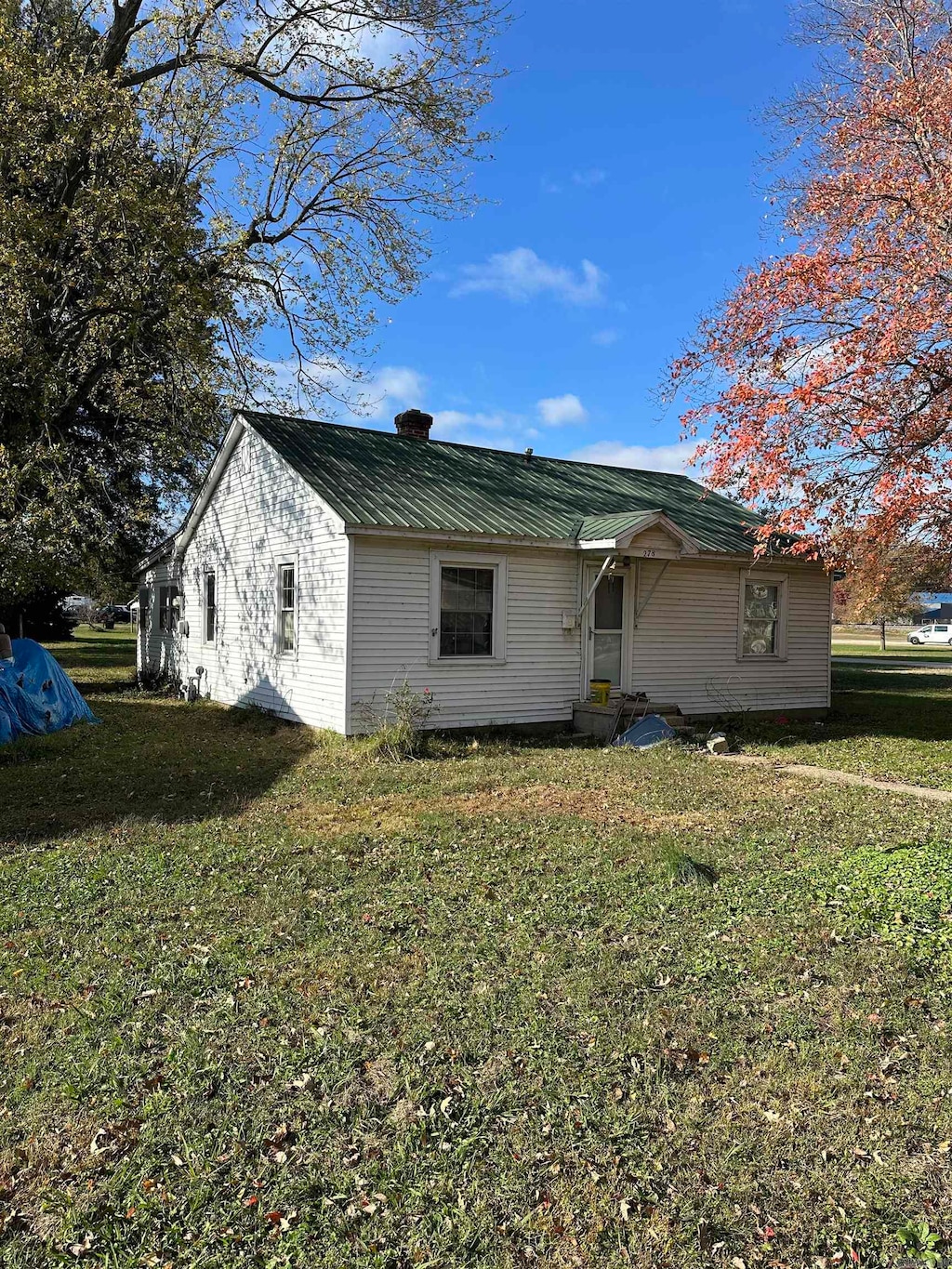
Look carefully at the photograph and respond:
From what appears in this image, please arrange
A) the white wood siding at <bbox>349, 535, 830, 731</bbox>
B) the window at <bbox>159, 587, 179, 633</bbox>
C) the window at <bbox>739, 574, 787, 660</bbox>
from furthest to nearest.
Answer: the window at <bbox>159, 587, 179, 633</bbox> → the window at <bbox>739, 574, 787, 660</bbox> → the white wood siding at <bbox>349, 535, 830, 731</bbox>

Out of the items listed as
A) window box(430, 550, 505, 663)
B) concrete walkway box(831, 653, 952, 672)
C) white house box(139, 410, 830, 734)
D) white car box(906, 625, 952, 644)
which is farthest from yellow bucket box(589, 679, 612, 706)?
white car box(906, 625, 952, 644)

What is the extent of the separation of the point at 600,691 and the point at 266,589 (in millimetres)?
5866

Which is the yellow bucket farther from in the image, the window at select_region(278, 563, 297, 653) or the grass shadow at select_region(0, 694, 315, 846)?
the window at select_region(278, 563, 297, 653)

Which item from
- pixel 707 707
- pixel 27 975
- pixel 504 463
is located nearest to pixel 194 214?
pixel 504 463

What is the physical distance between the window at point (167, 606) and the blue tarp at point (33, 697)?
6.04 meters

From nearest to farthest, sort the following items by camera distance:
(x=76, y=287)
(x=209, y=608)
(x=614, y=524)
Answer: (x=614, y=524) → (x=76, y=287) → (x=209, y=608)

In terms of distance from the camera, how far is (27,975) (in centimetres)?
416

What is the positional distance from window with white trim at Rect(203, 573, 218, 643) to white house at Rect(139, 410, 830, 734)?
47 millimetres

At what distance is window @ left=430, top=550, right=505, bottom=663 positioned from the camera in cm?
1124

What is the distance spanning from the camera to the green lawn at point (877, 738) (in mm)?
9945

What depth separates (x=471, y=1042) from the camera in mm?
3510

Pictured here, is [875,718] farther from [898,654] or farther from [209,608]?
[898,654]

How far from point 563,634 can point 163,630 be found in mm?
11362

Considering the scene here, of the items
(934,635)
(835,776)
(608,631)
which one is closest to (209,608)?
(608,631)
